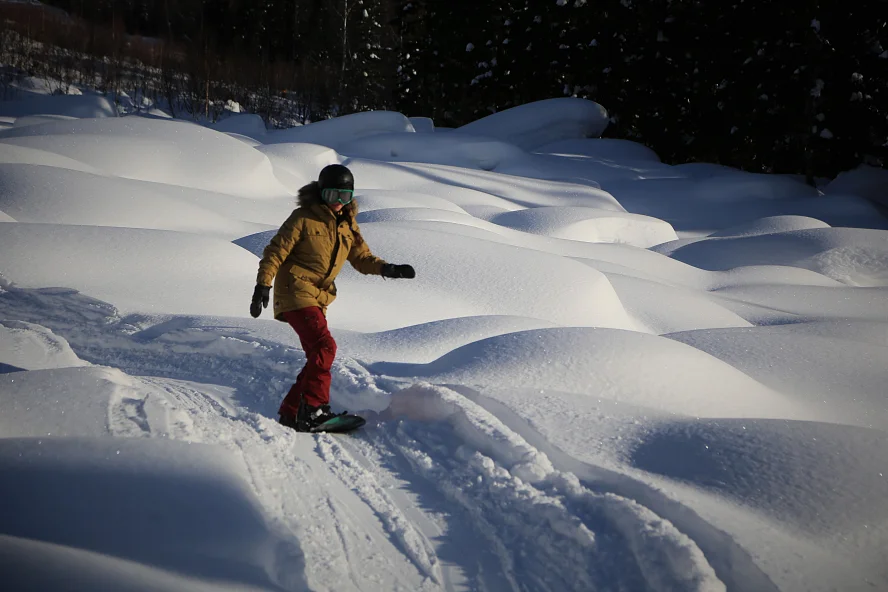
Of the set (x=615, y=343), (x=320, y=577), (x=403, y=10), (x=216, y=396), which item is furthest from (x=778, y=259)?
(x=403, y=10)

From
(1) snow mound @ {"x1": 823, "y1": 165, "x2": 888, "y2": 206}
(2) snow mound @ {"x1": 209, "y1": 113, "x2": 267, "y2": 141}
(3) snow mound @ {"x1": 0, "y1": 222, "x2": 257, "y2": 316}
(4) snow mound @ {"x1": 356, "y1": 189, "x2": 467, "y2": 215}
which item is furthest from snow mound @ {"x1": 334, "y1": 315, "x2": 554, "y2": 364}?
(2) snow mound @ {"x1": 209, "y1": 113, "x2": 267, "y2": 141}

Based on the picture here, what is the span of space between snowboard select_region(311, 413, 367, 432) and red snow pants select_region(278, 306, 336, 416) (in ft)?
0.31

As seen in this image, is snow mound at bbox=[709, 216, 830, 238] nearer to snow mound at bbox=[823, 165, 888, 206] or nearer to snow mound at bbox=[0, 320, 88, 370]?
snow mound at bbox=[823, 165, 888, 206]

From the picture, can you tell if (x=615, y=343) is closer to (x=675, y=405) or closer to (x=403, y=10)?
(x=675, y=405)

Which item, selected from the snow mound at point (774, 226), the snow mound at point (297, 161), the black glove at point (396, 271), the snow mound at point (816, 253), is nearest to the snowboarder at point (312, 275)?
the black glove at point (396, 271)

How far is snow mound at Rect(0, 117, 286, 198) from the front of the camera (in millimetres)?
7715

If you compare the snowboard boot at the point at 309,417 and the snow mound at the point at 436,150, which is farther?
the snow mound at the point at 436,150

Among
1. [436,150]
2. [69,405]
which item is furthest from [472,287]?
[436,150]

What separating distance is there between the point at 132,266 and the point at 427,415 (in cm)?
281

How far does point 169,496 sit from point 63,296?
2.83 metres

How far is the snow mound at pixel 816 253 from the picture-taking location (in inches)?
311

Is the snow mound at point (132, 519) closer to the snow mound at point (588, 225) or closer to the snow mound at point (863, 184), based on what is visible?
the snow mound at point (588, 225)

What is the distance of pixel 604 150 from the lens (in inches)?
603

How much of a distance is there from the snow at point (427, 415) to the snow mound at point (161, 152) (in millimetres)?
762
